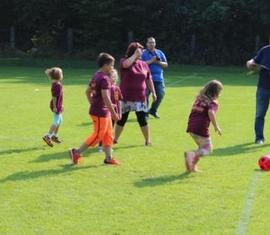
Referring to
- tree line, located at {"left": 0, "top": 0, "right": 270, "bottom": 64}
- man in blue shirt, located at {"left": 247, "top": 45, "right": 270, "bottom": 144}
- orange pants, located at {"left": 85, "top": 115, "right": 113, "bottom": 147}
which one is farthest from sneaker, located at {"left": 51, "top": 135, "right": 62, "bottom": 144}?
tree line, located at {"left": 0, "top": 0, "right": 270, "bottom": 64}

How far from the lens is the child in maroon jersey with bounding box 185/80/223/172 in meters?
8.92

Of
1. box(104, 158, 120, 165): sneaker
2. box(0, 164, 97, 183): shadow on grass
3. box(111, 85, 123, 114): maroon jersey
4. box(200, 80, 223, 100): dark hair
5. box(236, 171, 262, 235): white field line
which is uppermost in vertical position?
box(200, 80, 223, 100): dark hair

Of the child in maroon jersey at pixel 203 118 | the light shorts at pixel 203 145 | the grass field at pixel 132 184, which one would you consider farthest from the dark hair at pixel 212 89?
the grass field at pixel 132 184

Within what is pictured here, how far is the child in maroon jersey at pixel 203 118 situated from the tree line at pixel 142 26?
1129 inches

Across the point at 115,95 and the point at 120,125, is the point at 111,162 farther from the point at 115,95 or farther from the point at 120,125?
the point at 120,125

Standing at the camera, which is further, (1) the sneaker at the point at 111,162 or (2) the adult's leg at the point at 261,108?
(2) the adult's leg at the point at 261,108

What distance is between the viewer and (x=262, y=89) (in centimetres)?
1171

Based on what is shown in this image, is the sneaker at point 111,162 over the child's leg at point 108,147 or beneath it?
beneath

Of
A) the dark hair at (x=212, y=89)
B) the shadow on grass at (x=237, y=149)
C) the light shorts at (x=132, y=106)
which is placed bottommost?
the shadow on grass at (x=237, y=149)

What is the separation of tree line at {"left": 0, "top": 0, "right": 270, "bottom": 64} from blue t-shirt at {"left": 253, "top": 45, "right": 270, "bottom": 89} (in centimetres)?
2589

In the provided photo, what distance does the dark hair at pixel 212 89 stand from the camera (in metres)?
8.91

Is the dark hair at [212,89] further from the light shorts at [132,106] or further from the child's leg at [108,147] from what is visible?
Result: the light shorts at [132,106]

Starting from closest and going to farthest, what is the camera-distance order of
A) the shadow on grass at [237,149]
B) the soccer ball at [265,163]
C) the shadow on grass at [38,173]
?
the shadow on grass at [38,173] < the soccer ball at [265,163] < the shadow on grass at [237,149]

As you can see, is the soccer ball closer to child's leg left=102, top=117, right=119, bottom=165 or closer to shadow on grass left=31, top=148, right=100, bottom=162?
child's leg left=102, top=117, right=119, bottom=165
